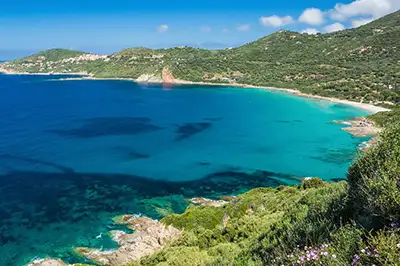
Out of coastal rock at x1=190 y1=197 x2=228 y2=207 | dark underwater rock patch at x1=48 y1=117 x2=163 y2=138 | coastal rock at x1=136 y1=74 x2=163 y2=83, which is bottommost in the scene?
coastal rock at x1=190 y1=197 x2=228 y2=207

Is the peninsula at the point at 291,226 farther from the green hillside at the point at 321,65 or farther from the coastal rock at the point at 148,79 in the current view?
the coastal rock at the point at 148,79

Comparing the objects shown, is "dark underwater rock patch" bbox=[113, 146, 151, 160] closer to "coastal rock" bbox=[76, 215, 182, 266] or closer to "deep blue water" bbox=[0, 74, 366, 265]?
"deep blue water" bbox=[0, 74, 366, 265]

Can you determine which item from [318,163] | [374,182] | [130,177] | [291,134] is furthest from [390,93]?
[374,182]

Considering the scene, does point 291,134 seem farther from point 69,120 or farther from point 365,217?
point 365,217

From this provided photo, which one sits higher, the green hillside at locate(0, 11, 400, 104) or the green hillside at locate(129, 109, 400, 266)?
the green hillside at locate(0, 11, 400, 104)

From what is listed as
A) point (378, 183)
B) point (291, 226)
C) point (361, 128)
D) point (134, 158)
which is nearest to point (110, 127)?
point (134, 158)

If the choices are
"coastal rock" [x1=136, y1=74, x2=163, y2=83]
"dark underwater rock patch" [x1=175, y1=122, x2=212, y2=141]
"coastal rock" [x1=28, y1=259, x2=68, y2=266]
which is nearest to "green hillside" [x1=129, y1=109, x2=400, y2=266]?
"coastal rock" [x1=28, y1=259, x2=68, y2=266]

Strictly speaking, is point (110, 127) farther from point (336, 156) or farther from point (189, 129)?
point (336, 156)
